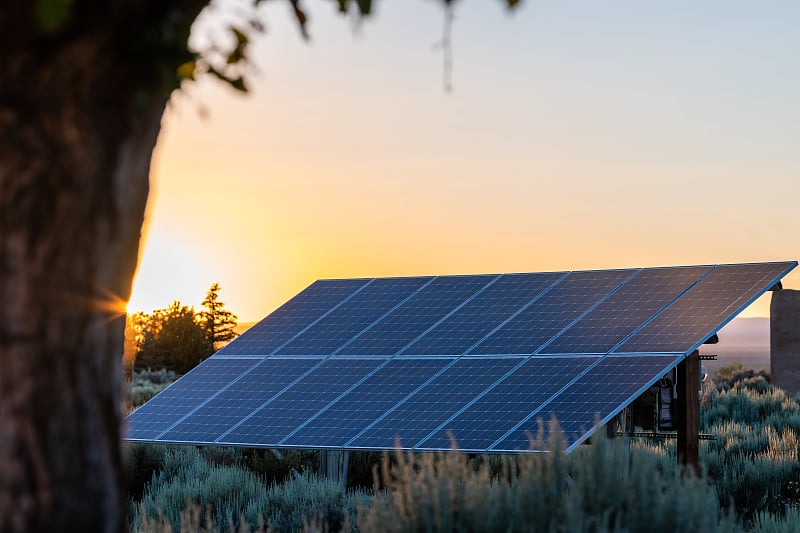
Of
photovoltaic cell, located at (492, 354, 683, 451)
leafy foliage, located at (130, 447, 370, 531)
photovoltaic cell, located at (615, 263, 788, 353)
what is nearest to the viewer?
photovoltaic cell, located at (492, 354, 683, 451)

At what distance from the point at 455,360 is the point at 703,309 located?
3.54 metres

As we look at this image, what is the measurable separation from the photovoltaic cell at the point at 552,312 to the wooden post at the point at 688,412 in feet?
7.49

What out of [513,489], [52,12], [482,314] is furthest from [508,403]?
[52,12]

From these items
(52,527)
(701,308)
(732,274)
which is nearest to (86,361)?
(52,527)

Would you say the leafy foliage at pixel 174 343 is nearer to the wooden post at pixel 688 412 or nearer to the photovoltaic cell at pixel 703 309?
the photovoltaic cell at pixel 703 309

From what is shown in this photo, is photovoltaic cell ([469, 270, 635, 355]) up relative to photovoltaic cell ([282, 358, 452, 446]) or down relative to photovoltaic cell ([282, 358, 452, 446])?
up

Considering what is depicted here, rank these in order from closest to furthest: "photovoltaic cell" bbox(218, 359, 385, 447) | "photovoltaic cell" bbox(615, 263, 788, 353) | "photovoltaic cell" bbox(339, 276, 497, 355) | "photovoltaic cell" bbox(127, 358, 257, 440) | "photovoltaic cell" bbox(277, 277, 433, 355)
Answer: "photovoltaic cell" bbox(615, 263, 788, 353)
"photovoltaic cell" bbox(218, 359, 385, 447)
"photovoltaic cell" bbox(127, 358, 257, 440)
"photovoltaic cell" bbox(339, 276, 497, 355)
"photovoltaic cell" bbox(277, 277, 433, 355)

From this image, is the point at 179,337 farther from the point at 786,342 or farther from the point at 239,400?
the point at 239,400

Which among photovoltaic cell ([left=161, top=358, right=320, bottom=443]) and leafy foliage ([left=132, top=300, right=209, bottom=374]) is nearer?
photovoltaic cell ([left=161, top=358, right=320, bottom=443])

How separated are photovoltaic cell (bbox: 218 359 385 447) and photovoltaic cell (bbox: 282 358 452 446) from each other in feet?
0.85

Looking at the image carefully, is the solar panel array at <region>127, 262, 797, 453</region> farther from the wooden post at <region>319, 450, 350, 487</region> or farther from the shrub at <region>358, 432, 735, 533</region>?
the shrub at <region>358, 432, 735, 533</region>

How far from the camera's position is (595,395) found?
49.9ft

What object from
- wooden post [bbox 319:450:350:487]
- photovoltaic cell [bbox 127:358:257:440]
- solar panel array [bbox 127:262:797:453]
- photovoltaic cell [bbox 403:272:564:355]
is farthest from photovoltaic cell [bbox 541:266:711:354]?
photovoltaic cell [bbox 127:358:257:440]

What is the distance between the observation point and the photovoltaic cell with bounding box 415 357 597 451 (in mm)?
14859
